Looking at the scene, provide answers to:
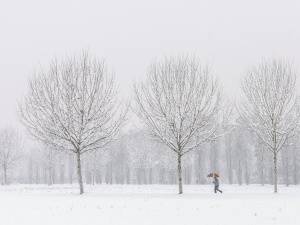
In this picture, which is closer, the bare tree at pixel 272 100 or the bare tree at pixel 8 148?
the bare tree at pixel 272 100

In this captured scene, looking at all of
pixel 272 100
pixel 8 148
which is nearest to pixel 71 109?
pixel 272 100

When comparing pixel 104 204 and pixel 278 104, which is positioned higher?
pixel 278 104

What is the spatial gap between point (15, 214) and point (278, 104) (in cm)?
1968

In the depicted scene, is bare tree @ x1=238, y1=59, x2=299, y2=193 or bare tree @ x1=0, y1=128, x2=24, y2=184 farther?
bare tree @ x1=0, y1=128, x2=24, y2=184

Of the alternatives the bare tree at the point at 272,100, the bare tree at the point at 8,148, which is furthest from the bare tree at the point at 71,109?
the bare tree at the point at 8,148

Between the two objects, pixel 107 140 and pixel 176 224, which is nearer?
pixel 176 224

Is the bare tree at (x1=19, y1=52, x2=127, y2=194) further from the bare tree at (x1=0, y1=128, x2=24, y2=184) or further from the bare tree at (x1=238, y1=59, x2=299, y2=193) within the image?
the bare tree at (x1=0, y1=128, x2=24, y2=184)

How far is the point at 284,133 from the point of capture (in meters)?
24.7

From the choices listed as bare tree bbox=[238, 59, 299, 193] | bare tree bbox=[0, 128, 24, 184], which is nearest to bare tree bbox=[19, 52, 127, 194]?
bare tree bbox=[238, 59, 299, 193]

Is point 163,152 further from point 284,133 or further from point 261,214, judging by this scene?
point 261,214

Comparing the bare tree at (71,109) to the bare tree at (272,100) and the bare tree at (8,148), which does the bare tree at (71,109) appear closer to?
the bare tree at (272,100)

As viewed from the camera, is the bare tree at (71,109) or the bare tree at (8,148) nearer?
the bare tree at (71,109)

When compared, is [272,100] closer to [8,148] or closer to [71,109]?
[71,109]

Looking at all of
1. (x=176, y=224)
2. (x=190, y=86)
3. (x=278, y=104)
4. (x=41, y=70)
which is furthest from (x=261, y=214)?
(x=41, y=70)
